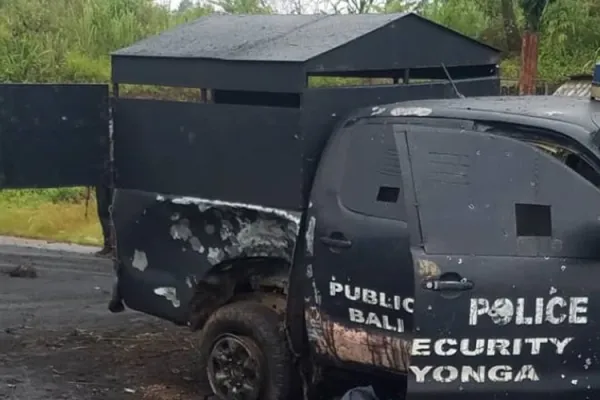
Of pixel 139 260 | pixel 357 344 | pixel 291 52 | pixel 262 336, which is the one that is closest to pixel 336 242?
pixel 357 344

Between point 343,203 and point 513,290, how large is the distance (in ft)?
3.61

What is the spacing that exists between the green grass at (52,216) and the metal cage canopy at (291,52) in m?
5.86

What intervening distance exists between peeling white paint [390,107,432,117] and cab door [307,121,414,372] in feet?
0.28

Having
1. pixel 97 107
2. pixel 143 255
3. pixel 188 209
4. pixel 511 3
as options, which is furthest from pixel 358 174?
pixel 511 3

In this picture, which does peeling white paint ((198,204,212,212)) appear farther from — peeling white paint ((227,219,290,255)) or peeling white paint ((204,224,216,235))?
peeling white paint ((227,219,290,255))

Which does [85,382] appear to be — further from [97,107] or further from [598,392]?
[598,392]

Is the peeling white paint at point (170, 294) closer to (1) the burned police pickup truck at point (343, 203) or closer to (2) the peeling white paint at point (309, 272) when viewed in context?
(1) the burned police pickup truck at point (343, 203)

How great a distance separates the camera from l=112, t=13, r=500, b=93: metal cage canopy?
216 inches

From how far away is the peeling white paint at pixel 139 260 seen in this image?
621 cm

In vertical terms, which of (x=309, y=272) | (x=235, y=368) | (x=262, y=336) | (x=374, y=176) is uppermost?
(x=374, y=176)

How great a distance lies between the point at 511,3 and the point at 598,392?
44.4ft

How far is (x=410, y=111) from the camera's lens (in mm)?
5066

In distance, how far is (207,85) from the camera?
19.3ft

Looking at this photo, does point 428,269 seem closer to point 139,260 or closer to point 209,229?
point 209,229
